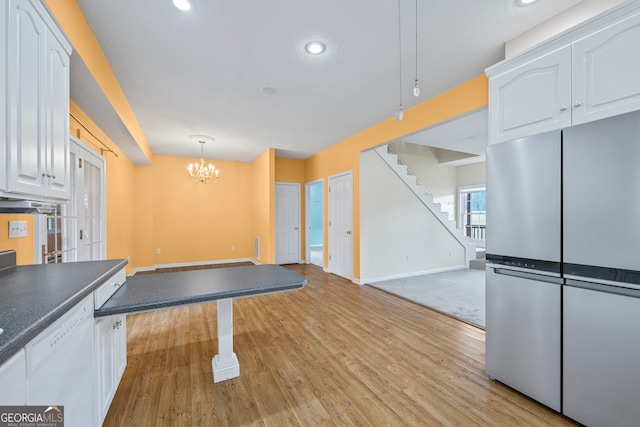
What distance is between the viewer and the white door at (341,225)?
4859mm

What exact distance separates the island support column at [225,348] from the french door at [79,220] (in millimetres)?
1434

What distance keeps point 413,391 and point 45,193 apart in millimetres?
2601

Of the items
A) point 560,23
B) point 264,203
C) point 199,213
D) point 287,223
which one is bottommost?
point 287,223

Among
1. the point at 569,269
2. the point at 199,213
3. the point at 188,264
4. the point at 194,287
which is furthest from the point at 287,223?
the point at 569,269

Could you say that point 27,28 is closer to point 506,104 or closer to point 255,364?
point 255,364

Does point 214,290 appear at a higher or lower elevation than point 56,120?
lower

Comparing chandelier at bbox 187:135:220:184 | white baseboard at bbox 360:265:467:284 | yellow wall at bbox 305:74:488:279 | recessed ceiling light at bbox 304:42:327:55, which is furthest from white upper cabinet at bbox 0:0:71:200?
white baseboard at bbox 360:265:467:284

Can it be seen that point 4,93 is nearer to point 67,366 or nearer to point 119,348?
point 67,366

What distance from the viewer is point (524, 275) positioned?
1.77 metres

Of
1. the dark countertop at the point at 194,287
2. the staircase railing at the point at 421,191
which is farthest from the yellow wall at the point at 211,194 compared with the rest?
the dark countertop at the point at 194,287

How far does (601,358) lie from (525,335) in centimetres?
36

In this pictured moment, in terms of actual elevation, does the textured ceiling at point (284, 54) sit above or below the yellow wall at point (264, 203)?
above

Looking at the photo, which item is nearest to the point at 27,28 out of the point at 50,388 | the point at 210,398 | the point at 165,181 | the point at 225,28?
the point at 225,28

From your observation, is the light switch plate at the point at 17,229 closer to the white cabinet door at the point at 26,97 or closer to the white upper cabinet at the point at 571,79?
the white cabinet door at the point at 26,97
